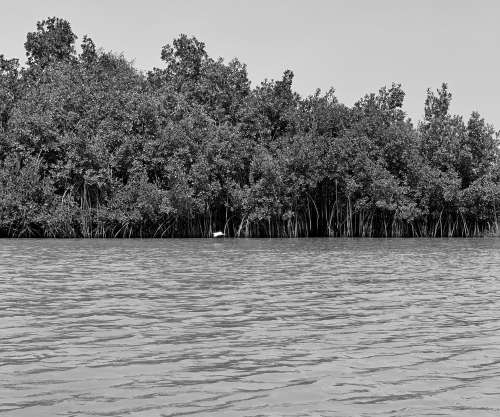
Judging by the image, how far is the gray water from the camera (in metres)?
6.97

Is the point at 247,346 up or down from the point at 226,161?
down

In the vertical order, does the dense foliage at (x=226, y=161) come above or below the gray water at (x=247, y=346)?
above

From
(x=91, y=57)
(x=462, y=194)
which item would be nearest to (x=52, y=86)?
(x=91, y=57)

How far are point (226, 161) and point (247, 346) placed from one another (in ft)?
155

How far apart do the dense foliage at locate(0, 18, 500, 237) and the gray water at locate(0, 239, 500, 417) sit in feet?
104

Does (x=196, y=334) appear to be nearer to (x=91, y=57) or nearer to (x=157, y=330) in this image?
(x=157, y=330)

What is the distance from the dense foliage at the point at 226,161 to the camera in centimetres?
5069

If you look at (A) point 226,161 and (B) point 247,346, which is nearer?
(B) point 247,346

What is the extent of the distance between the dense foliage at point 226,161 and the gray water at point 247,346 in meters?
31.6

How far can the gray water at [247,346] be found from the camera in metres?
6.97

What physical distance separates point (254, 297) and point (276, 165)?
41.7m

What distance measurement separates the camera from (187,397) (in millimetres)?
7086

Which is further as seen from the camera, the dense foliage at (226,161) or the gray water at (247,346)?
the dense foliage at (226,161)

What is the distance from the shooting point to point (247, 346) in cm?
969
